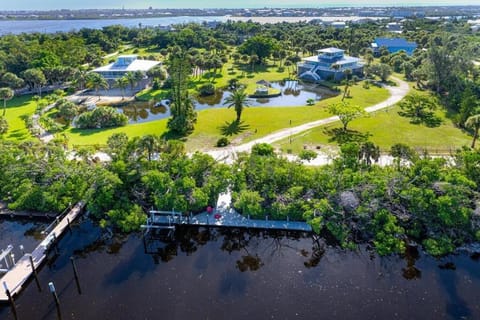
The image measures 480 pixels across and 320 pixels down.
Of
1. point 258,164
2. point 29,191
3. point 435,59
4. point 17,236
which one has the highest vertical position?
point 435,59

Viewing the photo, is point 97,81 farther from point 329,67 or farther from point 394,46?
point 394,46

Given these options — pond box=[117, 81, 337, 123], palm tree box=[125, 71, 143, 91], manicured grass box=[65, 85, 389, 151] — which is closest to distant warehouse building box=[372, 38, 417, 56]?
pond box=[117, 81, 337, 123]

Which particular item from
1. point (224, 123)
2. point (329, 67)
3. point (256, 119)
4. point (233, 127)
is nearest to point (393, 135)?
point (256, 119)

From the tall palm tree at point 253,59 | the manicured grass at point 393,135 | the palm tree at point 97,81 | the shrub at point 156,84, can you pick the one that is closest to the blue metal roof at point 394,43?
the tall palm tree at point 253,59

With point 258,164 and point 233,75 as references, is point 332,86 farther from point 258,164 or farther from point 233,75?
point 258,164

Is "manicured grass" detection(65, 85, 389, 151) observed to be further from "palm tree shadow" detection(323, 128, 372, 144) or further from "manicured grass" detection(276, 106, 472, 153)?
"palm tree shadow" detection(323, 128, 372, 144)

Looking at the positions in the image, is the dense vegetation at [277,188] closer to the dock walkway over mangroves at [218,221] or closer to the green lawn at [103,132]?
the dock walkway over mangroves at [218,221]

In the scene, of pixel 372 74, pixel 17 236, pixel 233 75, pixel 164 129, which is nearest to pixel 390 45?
pixel 372 74
